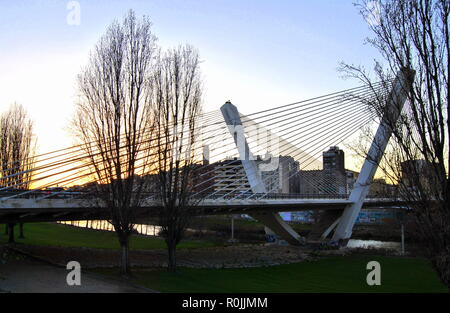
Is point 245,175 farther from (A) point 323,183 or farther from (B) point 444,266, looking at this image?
(B) point 444,266

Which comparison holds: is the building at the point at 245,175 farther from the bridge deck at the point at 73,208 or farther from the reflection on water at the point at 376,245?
the reflection on water at the point at 376,245

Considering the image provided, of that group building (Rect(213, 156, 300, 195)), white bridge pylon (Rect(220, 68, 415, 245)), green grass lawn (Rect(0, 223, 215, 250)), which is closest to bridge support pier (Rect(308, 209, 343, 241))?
white bridge pylon (Rect(220, 68, 415, 245))

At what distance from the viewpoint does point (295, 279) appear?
16219 mm

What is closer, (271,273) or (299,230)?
(271,273)

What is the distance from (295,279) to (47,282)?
8.81m

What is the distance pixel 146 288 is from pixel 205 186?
7.91 metres

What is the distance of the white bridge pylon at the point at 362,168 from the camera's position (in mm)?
8352

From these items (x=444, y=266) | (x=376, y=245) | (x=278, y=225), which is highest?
(x=278, y=225)

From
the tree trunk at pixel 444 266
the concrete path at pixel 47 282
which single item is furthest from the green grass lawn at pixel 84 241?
the tree trunk at pixel 444 266

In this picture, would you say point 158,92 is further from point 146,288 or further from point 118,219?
point 146,288

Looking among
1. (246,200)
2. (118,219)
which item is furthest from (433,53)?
(246,200)

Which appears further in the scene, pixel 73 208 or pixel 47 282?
pixel 73 208

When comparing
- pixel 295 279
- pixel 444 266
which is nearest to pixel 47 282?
pixel 295 279
